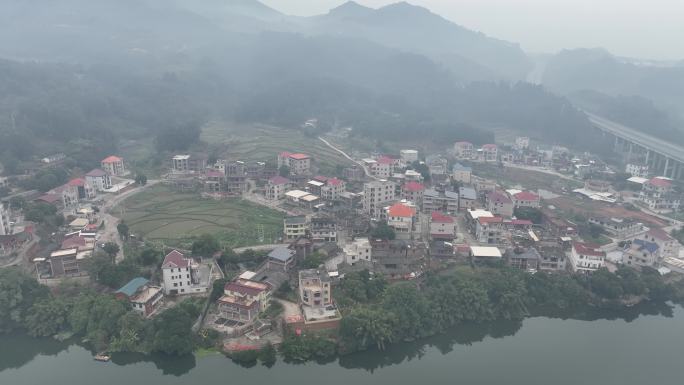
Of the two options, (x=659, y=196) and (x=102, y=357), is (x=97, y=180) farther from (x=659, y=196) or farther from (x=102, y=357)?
(x=659, y=196)

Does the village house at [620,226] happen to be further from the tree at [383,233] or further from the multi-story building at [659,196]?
the tree at [383,233]

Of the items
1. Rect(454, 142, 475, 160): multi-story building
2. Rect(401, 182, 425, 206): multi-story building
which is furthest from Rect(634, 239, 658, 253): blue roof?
Rect(454, 142, 475, 160): multi-story building

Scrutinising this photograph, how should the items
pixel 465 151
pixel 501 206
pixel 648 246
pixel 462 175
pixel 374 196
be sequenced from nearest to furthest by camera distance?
pixel 648 246 → pixel 501 206 → pixel 374 196 → pixel 462 175 → pixel 465 151

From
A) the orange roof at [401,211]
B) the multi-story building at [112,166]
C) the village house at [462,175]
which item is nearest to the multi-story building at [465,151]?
the village house at [462,175]

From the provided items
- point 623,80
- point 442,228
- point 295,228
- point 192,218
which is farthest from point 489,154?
point 623,80

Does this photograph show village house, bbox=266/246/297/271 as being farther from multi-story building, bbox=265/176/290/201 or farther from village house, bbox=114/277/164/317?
multi-story building, bbox=265/176/290/201
